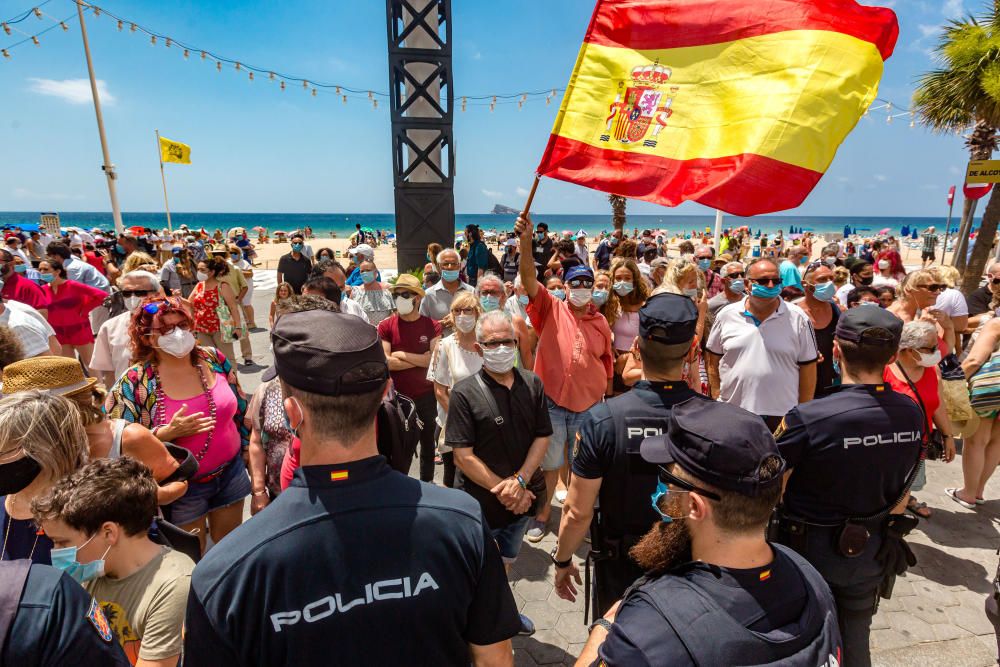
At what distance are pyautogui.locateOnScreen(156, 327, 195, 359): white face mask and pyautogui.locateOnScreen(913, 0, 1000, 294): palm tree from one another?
46.8 feet

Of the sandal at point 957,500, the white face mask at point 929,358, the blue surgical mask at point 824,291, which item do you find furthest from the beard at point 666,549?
the sandal at point 957,500

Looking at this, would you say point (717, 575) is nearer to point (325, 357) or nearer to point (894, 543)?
point (325, 357)

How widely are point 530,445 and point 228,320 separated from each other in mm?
5540

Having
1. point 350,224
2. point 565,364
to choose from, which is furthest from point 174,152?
point 350,224

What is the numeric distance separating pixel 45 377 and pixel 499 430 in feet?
7.32

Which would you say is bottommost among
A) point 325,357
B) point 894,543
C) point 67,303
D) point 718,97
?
point 894,543

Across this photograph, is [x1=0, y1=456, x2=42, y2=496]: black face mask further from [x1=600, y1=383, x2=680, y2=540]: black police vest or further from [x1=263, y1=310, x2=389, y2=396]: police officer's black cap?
[x1=600, y1=383, x2=680, y2=540]: black police vest

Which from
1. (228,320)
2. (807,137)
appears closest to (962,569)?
(807,137)

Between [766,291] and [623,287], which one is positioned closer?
[766,291]

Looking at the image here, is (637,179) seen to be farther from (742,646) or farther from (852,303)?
(852,303)

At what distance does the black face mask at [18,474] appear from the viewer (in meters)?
1.81

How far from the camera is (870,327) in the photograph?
2.47m

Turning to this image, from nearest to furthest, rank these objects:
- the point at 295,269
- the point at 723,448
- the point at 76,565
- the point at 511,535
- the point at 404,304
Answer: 1. the point at 723,448
2. the point at 76,565
3. the point at 511,535
4. the point at 404,304
5. the point at 295,269

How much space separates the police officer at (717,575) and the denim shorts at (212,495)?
2644 mm
